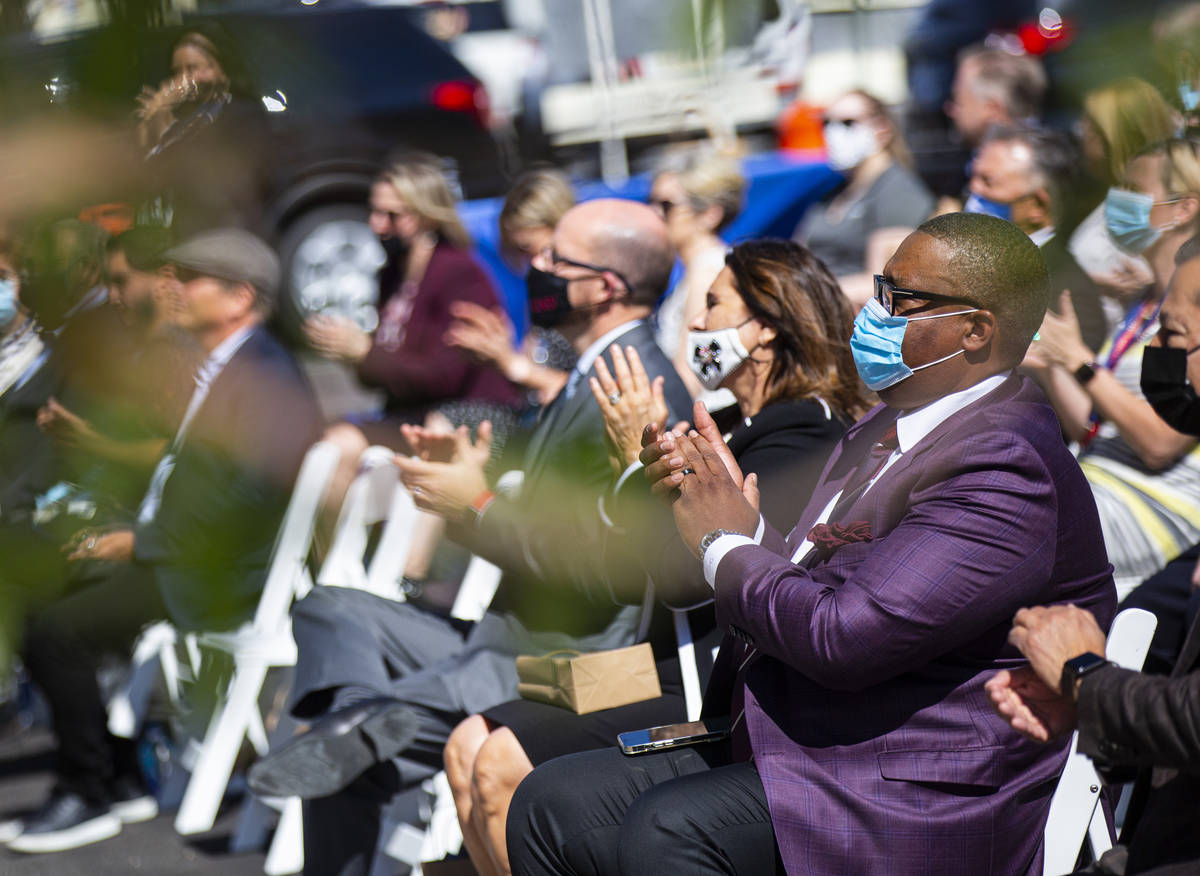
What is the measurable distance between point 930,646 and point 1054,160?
228 centimetres

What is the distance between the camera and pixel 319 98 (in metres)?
1.34

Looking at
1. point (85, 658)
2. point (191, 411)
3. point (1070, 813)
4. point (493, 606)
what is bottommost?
point (85, 658)

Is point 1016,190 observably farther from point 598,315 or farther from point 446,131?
point 446,131

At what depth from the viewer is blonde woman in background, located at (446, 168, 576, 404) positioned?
4.21 metres

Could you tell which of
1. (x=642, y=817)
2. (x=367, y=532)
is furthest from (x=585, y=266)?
(x=642, y=817)

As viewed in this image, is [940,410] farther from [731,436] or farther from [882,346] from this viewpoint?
[731,436]

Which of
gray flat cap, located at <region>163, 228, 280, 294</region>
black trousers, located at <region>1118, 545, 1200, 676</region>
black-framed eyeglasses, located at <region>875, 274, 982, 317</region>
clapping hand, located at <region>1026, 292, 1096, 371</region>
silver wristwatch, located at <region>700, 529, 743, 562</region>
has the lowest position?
black trousers, located at <region>1118, 545, 1200, 676</region>

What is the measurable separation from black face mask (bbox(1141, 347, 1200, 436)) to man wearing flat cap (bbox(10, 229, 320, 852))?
1.59 meters

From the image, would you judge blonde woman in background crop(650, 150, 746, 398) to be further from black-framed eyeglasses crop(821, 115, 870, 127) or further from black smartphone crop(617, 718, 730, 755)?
black smartphone crop(617, 718, 730, 755)

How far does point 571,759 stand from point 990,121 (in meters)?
3.24

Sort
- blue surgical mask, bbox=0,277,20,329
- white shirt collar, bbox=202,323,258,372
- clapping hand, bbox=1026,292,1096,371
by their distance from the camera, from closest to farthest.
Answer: blue surgical mask, bbox=0,277,20,329 < clapping hand, bbox=1026,292,1096,371 < white shirt collar, bbox=202,323,258,372

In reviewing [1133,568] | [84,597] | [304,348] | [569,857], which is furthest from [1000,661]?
[84,597]

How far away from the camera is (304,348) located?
3.95 metres

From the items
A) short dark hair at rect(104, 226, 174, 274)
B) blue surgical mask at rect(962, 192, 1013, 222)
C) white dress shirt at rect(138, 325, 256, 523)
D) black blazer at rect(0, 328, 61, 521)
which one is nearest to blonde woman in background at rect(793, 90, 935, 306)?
blue surgical mask at rect(962, 192, 1013, 222)
